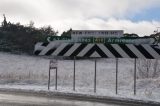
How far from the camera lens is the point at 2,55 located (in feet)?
172

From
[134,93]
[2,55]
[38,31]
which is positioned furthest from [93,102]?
[38,31]

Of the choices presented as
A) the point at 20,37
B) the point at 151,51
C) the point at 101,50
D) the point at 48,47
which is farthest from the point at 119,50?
→ the point at 20,37

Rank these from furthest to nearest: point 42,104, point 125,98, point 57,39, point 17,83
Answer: point 17,83, point 57,39, point 125,98, point 42,104

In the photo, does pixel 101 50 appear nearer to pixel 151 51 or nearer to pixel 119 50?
pixel 119 50

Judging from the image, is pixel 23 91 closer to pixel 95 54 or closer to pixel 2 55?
pixel 95 54

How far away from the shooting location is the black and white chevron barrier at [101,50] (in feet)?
69.9

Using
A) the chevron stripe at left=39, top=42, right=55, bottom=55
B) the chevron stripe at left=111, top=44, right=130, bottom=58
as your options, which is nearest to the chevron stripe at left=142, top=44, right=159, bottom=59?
the chevron stripe at left=111, top=44, right=130, bottom=58

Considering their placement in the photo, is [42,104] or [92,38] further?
[92,38]

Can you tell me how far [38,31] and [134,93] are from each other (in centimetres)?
3816

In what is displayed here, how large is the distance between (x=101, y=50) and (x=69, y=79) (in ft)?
30.6

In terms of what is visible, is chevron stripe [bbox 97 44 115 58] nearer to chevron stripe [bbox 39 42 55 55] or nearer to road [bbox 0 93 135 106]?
chevron stripe [bbox 39 42 55 55]

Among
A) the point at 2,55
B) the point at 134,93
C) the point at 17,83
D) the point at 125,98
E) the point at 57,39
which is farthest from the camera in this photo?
the point at 2,55

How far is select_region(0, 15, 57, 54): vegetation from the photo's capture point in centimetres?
5659

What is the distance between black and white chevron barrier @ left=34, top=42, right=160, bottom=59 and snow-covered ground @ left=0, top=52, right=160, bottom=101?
1763 mm
